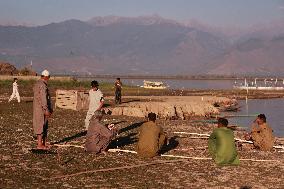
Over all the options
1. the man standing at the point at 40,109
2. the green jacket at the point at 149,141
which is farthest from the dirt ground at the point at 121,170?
the man standing at the point at 40,109

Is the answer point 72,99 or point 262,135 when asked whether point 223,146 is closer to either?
point 262,135

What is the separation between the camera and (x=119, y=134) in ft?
71.9

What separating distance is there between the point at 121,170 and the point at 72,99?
20100 millimetres

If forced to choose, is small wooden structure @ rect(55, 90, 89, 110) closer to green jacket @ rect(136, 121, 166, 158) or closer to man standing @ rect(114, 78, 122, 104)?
man standing @ rect(114, 78, 122, 104)

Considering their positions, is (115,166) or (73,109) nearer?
(115,166)

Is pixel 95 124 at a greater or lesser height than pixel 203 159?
greater

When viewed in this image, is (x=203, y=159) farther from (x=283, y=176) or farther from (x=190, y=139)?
(x=190, y=139)

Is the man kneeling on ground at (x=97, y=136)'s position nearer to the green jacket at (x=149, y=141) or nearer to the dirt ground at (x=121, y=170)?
the dirt ground at (x=121, y=170)

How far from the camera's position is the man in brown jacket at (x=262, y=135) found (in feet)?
59.8

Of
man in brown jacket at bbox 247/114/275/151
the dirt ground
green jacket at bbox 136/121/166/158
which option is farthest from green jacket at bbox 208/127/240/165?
man in brown jacket at bbox 247/114/275/151

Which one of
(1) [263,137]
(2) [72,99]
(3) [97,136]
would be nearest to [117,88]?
(2) [72,99]

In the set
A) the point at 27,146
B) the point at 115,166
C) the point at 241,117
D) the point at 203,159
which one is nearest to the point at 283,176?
the point at 203,159

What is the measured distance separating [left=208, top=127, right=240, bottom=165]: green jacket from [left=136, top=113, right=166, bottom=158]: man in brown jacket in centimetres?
182

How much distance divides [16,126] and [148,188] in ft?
39.7
